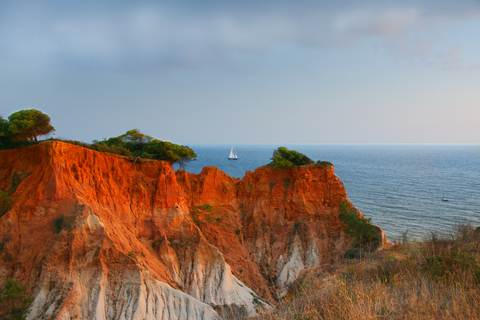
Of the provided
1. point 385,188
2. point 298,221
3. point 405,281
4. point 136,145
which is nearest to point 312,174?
point 298,221

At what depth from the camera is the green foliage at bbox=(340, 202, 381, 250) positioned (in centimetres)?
3222

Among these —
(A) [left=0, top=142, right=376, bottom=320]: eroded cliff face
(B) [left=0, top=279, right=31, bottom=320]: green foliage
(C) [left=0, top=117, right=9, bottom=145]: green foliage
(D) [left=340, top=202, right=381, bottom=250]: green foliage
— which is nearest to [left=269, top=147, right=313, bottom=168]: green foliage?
(A) [left=0, top=142, right=376, bottom=320]: eroded cliff face

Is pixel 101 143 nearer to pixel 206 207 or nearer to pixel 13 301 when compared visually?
pixel 206 207

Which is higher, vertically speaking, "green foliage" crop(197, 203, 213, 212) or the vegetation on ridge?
the vegetation on ridge

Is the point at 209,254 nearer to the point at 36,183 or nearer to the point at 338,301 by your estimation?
the point at 36,183

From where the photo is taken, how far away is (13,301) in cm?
1886

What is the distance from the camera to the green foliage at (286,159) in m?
37.7

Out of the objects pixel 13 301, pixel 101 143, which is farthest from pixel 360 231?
pixel 13 301

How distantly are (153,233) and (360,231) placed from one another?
18200mm

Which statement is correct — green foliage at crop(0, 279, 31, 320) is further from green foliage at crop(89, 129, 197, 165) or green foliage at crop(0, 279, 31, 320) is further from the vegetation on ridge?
green foliage at crop(89, 129, 197, 165)

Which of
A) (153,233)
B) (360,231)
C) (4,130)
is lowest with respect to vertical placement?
(360,231)

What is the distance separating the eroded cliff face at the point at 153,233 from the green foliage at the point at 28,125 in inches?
61.9

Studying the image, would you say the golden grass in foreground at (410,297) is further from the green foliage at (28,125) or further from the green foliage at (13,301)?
the green foliage at (28,125)

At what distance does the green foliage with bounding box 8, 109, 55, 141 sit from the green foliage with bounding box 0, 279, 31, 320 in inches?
430
